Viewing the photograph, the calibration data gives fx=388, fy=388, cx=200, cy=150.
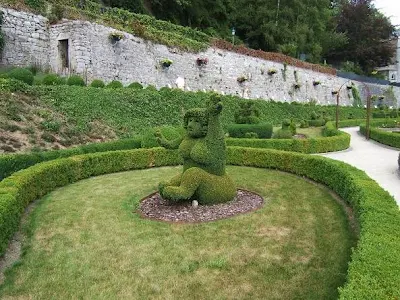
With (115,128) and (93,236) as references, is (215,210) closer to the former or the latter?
(93,236)

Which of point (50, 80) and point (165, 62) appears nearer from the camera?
point (50, 80)

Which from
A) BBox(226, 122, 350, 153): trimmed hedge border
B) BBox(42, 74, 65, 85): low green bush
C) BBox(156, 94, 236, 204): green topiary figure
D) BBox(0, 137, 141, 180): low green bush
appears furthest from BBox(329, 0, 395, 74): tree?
BBox(156, 94, 236, 204): green topiary figure

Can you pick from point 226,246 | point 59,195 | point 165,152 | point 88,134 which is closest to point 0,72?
point 88,134

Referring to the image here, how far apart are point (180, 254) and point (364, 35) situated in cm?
5655

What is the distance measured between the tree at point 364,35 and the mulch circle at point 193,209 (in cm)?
5134

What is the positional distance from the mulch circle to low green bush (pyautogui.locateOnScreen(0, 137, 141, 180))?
3670 mm

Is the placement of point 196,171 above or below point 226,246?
above

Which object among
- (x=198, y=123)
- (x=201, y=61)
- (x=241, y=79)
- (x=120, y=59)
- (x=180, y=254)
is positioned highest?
(x=201, y=61)

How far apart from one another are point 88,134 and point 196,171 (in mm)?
8233

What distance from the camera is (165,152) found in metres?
13.0

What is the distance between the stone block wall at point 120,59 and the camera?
58.7 feet

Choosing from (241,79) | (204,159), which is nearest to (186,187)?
(204,159)

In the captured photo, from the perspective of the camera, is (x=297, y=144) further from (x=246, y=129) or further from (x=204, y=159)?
(x=204, y=159)

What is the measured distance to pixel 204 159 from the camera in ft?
26.0
